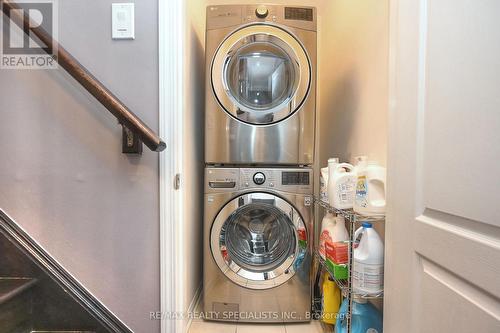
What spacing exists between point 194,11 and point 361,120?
1.17 meters

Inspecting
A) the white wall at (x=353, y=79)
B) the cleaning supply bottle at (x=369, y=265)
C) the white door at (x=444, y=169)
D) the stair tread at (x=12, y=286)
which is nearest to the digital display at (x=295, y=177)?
the white wall at (x=353, y=79)

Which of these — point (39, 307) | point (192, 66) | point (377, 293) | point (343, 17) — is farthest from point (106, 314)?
point (343, 17)

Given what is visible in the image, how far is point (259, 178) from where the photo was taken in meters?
1.52

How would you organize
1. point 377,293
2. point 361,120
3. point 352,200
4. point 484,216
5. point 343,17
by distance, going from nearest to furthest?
point 484,216 → point 377,293 → point 352,200 → point 361,120 → point 343,17

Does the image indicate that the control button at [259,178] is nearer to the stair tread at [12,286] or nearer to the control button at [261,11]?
the control button at [261,11]

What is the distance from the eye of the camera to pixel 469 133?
24.8 inches

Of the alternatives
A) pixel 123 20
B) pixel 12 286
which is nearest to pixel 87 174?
pixel 12 286

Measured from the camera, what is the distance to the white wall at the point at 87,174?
1.14 metres

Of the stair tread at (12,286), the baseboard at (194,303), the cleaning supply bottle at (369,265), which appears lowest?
the baseboard at (194,303)

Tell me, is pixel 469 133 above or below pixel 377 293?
above

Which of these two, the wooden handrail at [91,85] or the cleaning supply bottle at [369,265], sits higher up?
the wooden handrail at [91,85]

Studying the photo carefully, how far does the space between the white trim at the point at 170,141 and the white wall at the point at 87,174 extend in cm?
4

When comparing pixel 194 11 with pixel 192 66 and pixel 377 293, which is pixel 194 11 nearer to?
pixel 192 66

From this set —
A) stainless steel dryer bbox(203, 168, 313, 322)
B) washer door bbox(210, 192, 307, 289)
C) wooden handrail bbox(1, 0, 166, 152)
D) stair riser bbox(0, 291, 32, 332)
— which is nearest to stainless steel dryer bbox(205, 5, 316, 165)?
stainless steel dryer bbox(203, 168, 313, 322)
